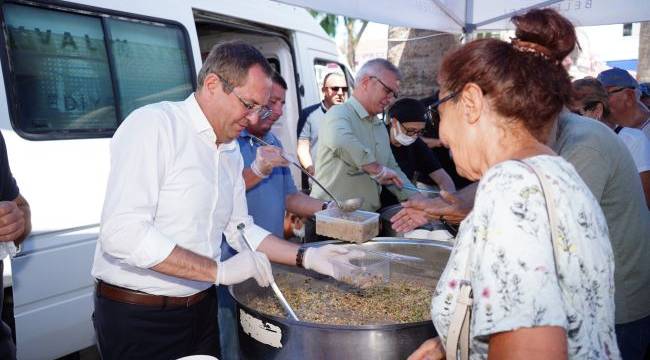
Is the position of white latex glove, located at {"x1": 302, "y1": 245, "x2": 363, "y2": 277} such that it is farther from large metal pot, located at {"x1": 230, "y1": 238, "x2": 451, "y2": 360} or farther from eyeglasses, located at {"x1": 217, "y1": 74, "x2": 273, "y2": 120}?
eyeglasses, located at {"x1": 217, "y1": 74, "x2": 273, "y2": 120}

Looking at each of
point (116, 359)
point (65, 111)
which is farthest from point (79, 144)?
point (116, 359)

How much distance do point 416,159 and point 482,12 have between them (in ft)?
6.46

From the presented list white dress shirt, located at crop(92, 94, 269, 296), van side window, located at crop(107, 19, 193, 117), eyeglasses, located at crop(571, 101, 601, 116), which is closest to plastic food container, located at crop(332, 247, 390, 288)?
white dress shirt, located at crop(92, 94, 269, 296)

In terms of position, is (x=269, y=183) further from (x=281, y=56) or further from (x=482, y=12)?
(x=482, y=12)

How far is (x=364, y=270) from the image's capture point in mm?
2342

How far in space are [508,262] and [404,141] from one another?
3.15 meters

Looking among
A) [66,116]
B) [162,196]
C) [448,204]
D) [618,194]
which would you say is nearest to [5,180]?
[162,196]

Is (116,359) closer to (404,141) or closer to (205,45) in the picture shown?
(404,141)

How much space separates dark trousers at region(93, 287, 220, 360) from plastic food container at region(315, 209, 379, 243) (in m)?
0.73

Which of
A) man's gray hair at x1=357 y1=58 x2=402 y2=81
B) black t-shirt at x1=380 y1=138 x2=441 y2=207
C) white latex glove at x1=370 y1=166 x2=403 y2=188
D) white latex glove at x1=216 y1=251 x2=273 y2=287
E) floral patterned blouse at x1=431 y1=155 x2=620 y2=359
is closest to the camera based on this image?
floral patterned blouse at x1=431 y1=155 x2=620 y2=359

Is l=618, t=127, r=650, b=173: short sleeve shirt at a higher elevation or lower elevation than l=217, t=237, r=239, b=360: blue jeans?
higher

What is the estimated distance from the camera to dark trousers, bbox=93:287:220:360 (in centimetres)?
188

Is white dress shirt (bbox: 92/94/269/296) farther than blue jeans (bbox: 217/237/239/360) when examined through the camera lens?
No

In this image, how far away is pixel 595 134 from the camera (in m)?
1.72
